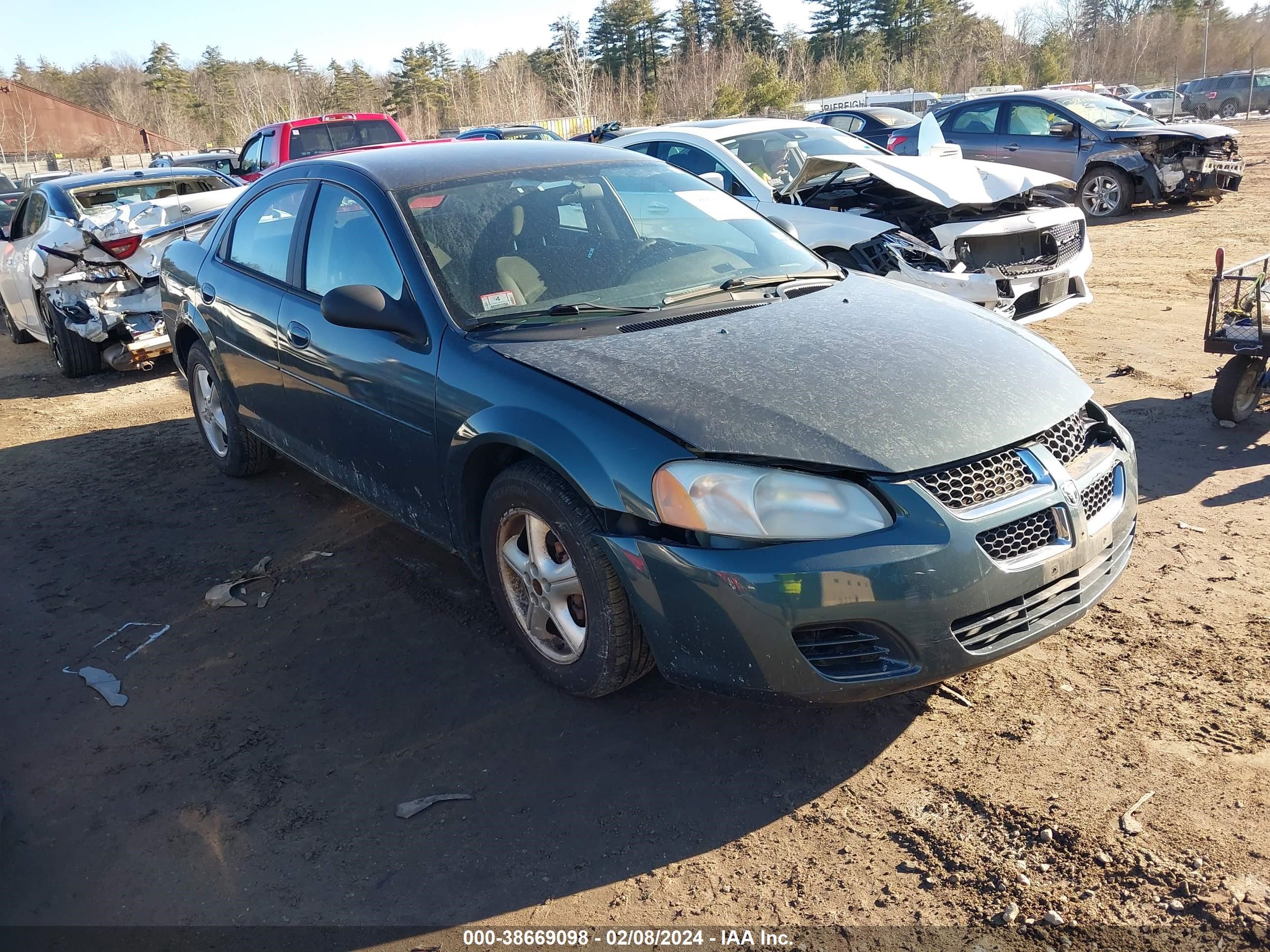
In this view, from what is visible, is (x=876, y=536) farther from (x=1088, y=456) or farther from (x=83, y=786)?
(x=83, y=786)

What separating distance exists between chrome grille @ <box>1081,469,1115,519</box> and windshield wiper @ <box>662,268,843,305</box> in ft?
4.70

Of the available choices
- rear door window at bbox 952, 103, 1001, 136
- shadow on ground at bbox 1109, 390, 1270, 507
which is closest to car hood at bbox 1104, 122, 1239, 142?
rear door window at bbox 952, 103, 1001, 136

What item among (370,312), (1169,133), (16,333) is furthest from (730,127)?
(16,333)

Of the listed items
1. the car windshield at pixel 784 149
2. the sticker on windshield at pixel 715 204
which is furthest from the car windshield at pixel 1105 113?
the sticker on windshield at pixel 715 204

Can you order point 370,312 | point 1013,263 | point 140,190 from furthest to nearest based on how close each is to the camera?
point 140,190
point 1013,263
point 370,312

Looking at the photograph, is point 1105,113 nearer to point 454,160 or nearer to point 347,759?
point 454,160

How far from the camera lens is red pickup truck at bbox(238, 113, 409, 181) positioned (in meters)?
12.9

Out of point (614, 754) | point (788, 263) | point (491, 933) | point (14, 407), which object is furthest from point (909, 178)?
point (14, 407)

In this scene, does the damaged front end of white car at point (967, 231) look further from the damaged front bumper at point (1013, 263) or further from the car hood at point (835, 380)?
the car hood at point (835, 380)

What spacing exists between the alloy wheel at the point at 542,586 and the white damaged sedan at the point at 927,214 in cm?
363

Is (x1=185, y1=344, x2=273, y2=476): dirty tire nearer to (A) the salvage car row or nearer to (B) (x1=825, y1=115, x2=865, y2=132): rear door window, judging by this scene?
(A) the salvage car row

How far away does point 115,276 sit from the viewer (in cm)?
828

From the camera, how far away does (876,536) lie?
8.29 feet

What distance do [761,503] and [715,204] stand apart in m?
2.14
